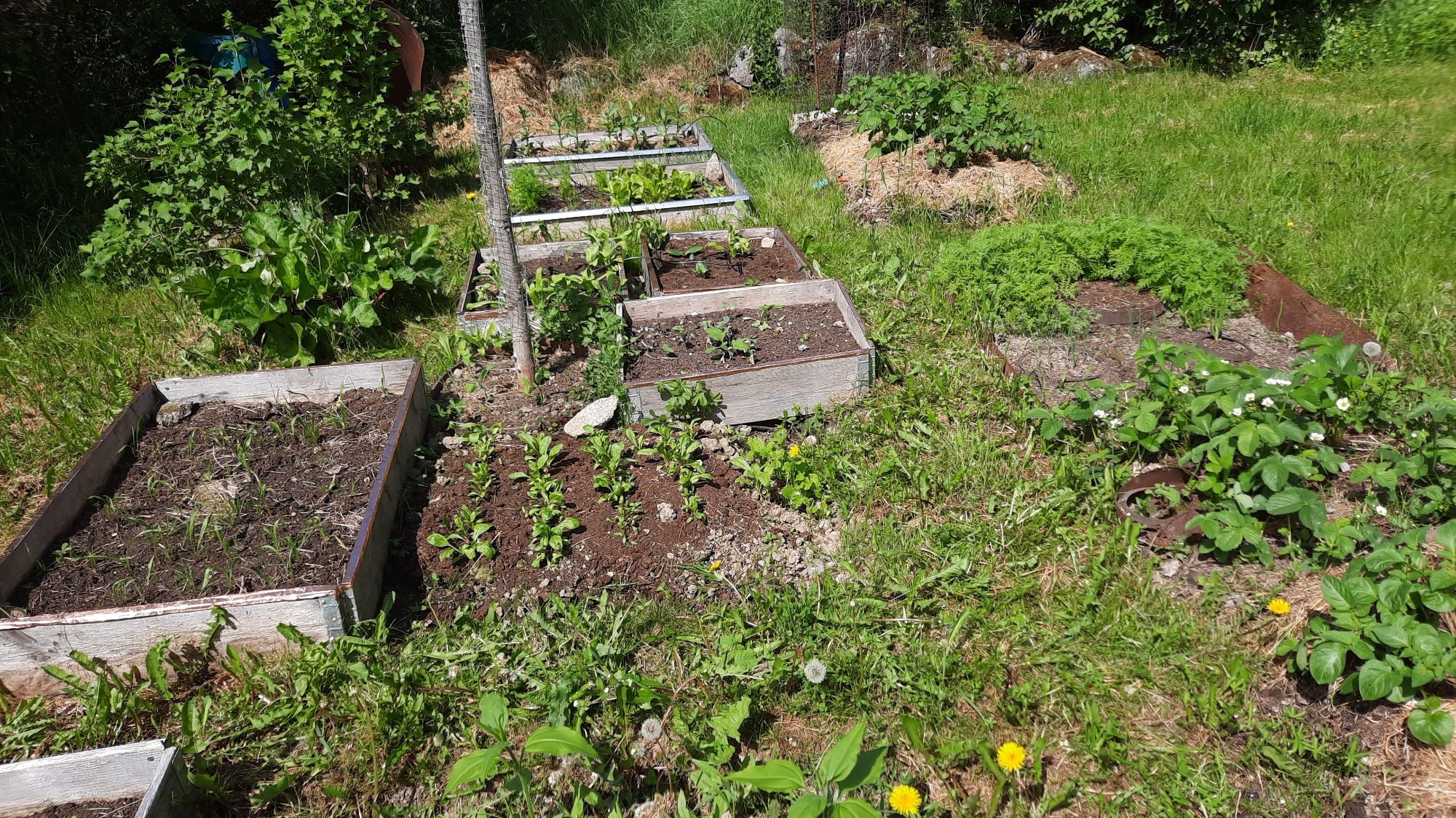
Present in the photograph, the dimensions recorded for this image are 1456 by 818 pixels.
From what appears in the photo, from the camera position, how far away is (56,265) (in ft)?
16.8

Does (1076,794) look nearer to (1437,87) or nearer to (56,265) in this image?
(56,265)

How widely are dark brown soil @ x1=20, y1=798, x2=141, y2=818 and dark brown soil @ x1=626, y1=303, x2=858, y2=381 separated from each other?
88.9 inches

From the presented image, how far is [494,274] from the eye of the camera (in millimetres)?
4691

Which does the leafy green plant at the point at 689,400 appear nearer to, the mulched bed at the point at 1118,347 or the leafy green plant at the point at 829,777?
the mulched bed at the point at 1118,347

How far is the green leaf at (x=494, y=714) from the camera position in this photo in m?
1.95

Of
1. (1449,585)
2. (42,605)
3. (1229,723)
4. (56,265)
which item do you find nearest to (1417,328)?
(1449,585)

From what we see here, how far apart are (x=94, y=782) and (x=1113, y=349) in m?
4.09

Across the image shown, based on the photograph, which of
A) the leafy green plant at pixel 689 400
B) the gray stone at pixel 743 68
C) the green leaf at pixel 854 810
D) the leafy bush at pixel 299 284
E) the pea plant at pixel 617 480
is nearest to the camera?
the green leaf at pixel 854 810

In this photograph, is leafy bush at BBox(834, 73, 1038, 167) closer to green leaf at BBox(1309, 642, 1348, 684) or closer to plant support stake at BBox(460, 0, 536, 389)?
plant support stake at BBox(460, 0, 536, 389)

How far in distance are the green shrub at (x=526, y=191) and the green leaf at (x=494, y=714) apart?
172 inches

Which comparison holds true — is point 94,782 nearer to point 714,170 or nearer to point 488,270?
point 488,270

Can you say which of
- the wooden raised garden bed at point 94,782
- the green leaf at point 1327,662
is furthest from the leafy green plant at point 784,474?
the wooden raised garden bed at point 94,782

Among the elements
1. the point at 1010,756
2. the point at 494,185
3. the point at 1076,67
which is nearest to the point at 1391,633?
the point at 1010,756

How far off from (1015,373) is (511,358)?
2501 millimetres
